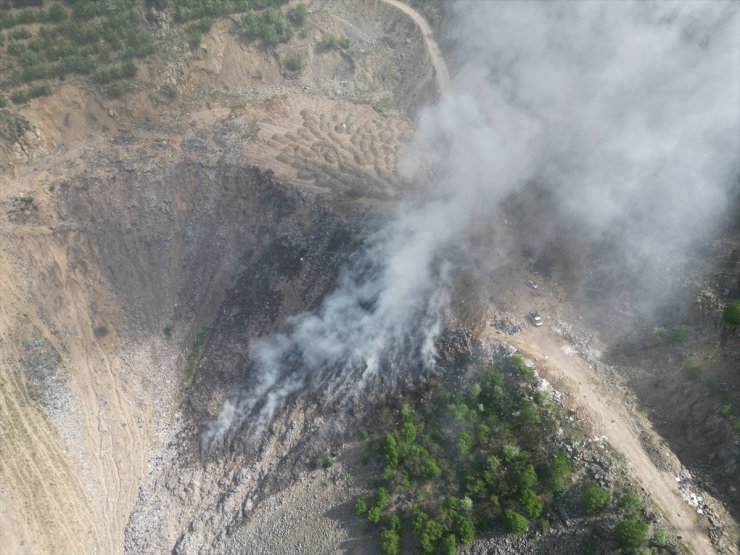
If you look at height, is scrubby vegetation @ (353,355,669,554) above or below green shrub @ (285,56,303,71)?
below

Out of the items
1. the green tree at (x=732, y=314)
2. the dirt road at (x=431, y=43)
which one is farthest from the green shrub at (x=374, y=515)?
the dirt road at (x=431, y=43)

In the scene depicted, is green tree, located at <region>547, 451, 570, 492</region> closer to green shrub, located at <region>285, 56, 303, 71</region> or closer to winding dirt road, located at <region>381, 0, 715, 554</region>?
winding dirt road, located at <region>381, 0, 715, 554</region>

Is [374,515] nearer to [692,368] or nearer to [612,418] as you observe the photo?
[612,418]

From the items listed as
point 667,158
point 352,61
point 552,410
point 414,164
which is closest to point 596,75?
point 667,158

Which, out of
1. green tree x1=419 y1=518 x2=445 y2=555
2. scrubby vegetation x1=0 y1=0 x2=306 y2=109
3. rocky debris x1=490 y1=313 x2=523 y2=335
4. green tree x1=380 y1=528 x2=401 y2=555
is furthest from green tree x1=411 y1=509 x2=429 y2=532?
scrubby vegetation x1=0 y1=0 x2=306 y2=109

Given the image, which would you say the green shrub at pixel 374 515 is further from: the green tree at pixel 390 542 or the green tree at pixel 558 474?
the green tree at pixel 558 474

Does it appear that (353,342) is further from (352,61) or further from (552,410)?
(352,61)
